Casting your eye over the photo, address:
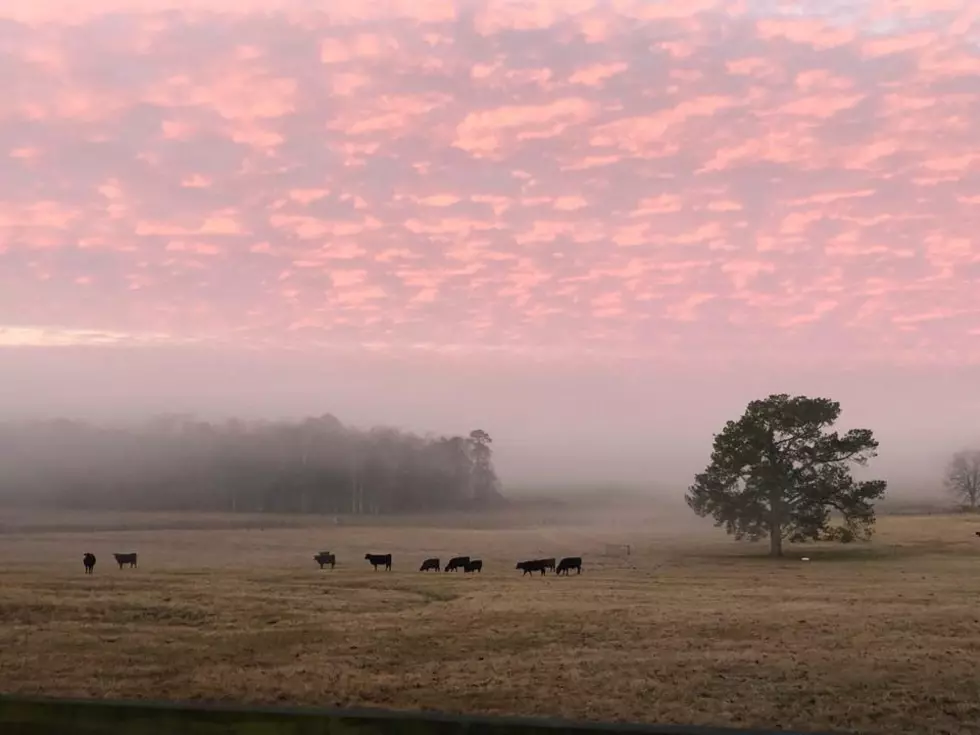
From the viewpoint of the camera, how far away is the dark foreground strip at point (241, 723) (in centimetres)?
824

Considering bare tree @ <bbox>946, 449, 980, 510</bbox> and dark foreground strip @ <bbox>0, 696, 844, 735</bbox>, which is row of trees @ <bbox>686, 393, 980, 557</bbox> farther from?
bare tree @ <bbox>946, 449, 980, 510</bbox>

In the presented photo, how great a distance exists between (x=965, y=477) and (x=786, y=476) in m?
75.9

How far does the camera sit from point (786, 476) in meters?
53.1

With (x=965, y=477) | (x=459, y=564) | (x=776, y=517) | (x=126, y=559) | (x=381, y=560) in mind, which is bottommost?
(x=459, y=564)

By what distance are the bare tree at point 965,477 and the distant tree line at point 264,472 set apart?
6948 cm

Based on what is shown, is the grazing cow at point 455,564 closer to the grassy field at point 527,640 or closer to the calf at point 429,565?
the calf at point 429,565

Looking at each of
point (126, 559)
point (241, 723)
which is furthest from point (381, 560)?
point (241, 723)

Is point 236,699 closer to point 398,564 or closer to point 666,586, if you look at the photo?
point 666,586

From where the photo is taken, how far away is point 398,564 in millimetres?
46406

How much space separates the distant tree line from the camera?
441 feet

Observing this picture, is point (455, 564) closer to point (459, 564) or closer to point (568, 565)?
point (459, 564)

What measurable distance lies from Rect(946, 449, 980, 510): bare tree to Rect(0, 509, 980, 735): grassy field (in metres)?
79.8

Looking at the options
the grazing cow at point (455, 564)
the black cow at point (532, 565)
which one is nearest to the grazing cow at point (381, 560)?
the grazing cow at point (455, 564)

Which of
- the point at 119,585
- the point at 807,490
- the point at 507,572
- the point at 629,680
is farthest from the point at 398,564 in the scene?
the point at 629,680
